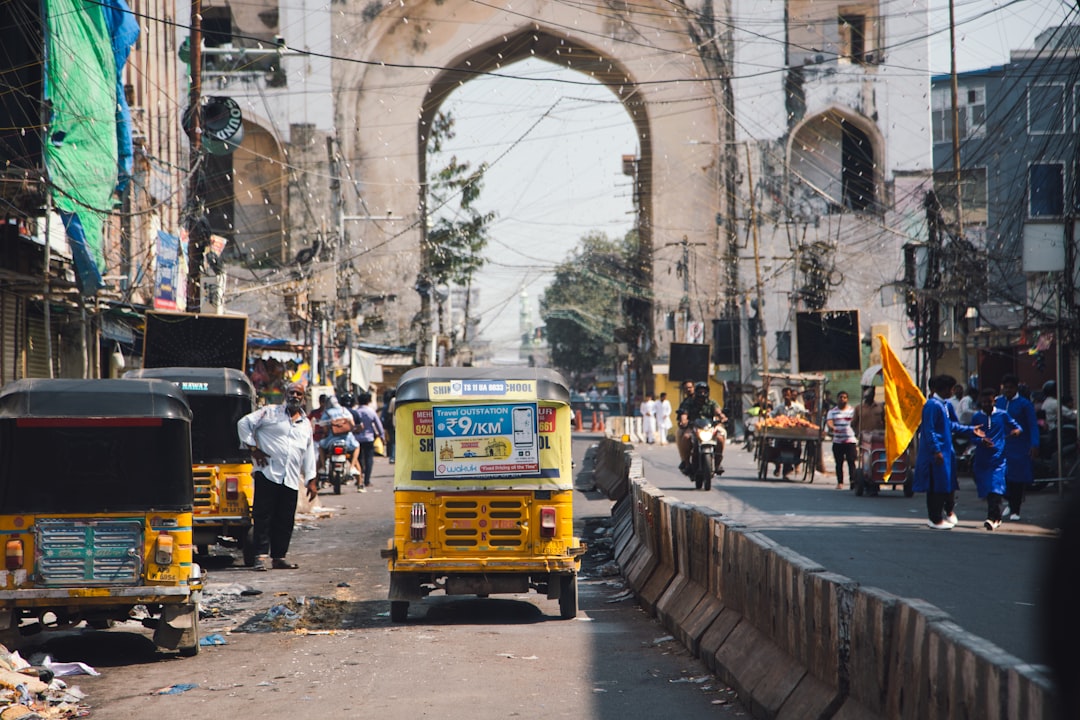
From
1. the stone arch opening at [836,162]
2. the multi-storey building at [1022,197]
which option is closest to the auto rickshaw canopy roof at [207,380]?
the multi-storey building at [1022,197]

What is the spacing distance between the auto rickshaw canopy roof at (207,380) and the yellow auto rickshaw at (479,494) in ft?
15.8

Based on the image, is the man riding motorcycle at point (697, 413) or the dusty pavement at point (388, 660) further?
the man riding motorcycle at point (697, 413)

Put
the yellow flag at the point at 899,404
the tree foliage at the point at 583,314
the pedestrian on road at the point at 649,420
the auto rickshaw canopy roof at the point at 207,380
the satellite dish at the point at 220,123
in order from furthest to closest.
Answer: the tree foliage at the point at 583,314
the pedestrian on road at the point at 649,420
the satellite dish at the point at 220,123
the yellow flag at the point at 899,404
the auto rickshaw canopy roof at the point at 207,380

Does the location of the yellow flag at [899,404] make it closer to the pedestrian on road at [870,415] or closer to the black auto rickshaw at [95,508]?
the pedestrian on road at [870,415]

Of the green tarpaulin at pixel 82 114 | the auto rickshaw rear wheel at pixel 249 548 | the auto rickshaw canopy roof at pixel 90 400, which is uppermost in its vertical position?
the green tarpaulin at pixel 82 114

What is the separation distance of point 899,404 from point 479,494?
34.3 feet

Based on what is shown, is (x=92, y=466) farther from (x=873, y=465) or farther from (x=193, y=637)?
(x=873, y=465)

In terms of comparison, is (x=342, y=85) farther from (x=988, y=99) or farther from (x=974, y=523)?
(x=974, y=523)

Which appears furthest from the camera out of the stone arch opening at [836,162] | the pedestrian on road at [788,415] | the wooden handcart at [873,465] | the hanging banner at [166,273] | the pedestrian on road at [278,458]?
the stone arch opening at [836,162]

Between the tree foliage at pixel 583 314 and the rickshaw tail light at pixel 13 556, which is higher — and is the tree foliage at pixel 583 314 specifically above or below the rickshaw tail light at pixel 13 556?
above

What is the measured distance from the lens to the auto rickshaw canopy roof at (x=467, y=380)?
1095 centimetres

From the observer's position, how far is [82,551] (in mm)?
9031

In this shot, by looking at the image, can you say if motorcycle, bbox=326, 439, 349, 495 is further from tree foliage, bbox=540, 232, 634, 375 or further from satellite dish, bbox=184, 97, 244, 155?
tree foliage, bbox=540, 232, 634, 375

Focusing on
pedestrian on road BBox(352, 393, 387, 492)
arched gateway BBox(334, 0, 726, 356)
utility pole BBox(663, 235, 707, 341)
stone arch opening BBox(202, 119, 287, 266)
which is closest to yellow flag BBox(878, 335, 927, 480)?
pedestrian on road BBox(352, 393, 387, 492)
